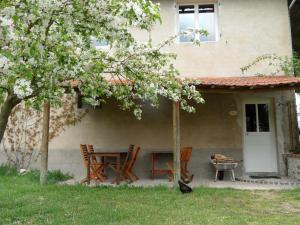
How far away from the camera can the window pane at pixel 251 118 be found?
10867 mm

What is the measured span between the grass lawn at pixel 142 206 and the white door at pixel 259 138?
2574 mm

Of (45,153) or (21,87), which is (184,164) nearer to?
(45,153)

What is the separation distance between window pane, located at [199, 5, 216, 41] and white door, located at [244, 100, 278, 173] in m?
2.65

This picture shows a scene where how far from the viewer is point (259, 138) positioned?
10.8 metres

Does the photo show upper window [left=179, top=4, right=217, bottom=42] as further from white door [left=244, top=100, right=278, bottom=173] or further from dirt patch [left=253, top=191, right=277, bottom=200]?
dirt patch [left=253, top=191, right=277, bottom=200]

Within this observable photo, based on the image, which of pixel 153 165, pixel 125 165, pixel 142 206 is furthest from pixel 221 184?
pixel 142 206

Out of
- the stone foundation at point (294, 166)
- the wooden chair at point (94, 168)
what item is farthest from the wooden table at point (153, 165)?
the stone foundation at point (294, 166)

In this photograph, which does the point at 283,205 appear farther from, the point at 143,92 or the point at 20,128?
the point at 20,128

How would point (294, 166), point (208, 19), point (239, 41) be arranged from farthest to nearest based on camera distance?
point (208, 19) → point (239, 41) → point (294, 166)

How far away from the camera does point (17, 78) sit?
14.3ft

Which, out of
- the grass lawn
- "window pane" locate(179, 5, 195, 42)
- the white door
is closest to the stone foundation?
the white door

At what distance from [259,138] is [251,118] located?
0.67 m

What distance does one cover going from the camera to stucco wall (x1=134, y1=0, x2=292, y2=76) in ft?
37.0

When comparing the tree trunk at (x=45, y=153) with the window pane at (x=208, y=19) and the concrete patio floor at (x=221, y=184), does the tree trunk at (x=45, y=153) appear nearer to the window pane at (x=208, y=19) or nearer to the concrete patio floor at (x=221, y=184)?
the concrete patio floor at (x=221, y=184)
